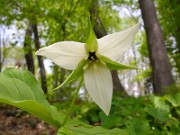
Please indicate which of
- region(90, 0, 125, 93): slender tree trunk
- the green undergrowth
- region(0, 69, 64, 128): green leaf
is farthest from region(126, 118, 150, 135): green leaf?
region(90, 0, 125, 93): slender tree trunk

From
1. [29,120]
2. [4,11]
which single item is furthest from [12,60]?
[29,120]

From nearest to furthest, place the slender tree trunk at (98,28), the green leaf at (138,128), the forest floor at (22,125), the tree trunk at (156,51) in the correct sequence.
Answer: the green leaf at (138,128), the forest floor at (22,125), the tree trunk at (156,51), the slender tree trunk at (98,28)

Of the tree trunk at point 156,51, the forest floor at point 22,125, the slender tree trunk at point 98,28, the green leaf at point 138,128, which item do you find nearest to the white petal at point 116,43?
the green leaf at point 138,128

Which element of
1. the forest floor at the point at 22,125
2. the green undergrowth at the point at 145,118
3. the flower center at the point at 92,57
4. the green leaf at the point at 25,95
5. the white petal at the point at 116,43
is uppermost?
the white petal at the point at 116,43

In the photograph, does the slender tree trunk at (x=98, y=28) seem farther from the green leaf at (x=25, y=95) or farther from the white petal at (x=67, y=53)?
the white petal at (x=67, y=53)

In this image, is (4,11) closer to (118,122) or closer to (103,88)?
(118,122)

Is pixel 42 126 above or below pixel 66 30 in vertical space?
below

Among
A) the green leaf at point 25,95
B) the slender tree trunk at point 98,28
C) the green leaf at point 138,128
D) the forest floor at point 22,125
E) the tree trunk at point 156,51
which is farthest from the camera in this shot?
the slender tree trunk at point 98,28
